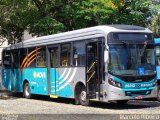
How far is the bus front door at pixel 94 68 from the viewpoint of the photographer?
17.8 meters

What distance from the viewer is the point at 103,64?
17531 mm

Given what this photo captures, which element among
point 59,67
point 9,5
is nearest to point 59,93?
point 59,67

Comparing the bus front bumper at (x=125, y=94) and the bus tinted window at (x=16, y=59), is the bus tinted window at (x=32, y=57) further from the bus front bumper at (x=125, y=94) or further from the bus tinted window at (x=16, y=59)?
the bus front bumper at (x=125, y=94)

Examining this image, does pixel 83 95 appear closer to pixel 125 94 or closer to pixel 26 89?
pixel 125 94

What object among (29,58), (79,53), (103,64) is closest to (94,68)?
(103,64)

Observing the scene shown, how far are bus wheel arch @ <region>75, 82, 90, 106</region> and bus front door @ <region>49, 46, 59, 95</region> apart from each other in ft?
6.24

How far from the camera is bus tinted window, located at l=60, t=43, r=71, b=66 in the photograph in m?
20.0

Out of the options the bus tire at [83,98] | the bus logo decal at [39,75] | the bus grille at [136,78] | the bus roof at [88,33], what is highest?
the bus roof at [88,33]

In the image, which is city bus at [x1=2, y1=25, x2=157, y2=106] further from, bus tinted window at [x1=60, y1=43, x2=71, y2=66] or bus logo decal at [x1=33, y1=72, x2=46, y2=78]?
bus logo decal at [x1=33, y1=72, x2=46, y2=78]

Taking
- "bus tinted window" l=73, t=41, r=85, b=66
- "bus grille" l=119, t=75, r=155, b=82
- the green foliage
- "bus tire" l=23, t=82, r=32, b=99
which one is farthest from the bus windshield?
the green foliage

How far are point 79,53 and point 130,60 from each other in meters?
2.57

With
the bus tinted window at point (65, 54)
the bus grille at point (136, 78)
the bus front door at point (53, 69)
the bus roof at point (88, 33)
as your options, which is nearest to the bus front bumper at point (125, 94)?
the bus grille at point (136, 78)

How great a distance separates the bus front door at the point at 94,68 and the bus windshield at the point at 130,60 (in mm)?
560

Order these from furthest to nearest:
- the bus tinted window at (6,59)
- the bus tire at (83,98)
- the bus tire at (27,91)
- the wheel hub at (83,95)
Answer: the bus tinted window at (6,59) < the bus tire at (27,91) < the wheel hub at (83,95) < the bus tire at (83,98)
